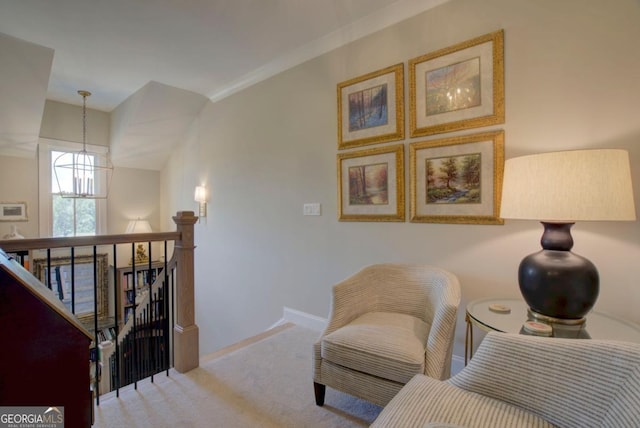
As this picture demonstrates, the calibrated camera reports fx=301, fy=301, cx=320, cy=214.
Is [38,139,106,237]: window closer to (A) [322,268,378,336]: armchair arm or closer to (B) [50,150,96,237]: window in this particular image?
(B) [50,150,96,237]: window

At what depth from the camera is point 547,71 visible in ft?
5.62

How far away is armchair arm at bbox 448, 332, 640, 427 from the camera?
0.85 meters

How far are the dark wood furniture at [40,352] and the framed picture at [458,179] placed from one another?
197 centimetres

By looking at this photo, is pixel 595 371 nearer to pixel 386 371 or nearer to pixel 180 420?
pixel 386 371

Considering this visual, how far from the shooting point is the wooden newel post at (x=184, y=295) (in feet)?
6.72

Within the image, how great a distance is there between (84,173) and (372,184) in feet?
10.8

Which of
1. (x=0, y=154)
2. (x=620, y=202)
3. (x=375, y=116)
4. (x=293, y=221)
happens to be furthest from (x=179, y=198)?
(x=620, y=202)

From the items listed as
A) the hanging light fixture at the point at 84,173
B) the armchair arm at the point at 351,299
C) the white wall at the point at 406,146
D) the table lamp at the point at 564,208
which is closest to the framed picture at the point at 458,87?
the white wall at the point at 406,146

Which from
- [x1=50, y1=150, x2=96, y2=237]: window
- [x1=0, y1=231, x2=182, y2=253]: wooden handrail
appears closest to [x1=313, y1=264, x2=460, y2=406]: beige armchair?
[x1=0, y1=231, x2=182, y2=253]: wooden handrail

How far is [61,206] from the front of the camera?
4219 millimetres

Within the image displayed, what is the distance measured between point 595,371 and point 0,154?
18.4 feet

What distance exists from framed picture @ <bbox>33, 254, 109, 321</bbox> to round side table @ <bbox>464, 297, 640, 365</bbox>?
4.40 m

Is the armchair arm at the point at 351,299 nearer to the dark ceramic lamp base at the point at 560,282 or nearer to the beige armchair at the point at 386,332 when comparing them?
the beige armchair at the point at 386,332

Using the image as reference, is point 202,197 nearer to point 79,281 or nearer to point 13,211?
point 79,281
